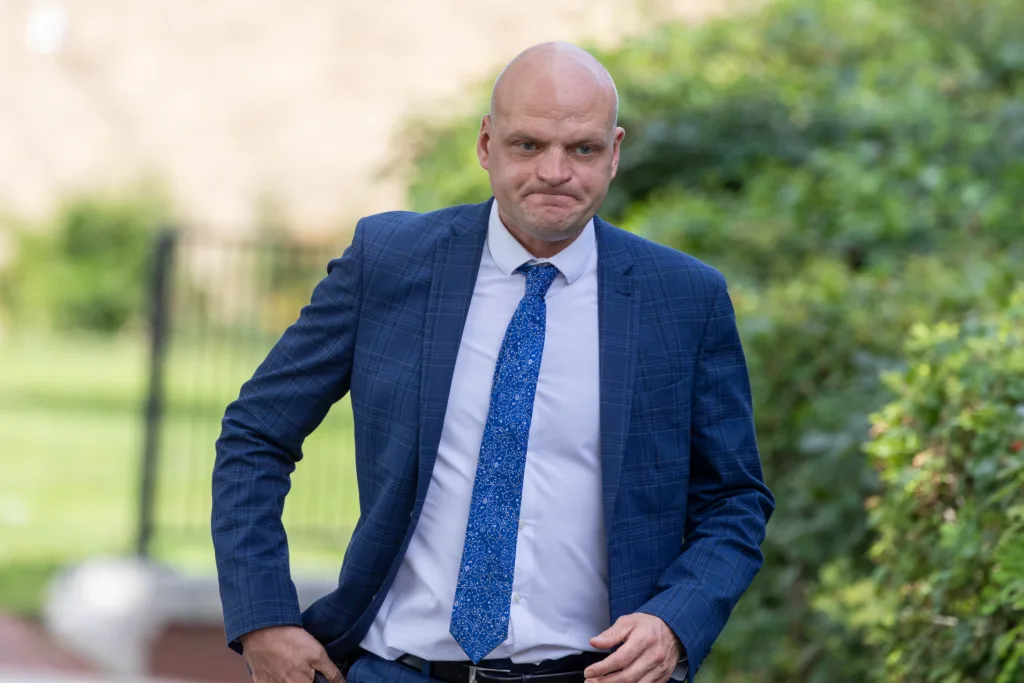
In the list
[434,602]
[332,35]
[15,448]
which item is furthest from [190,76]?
[434,602]

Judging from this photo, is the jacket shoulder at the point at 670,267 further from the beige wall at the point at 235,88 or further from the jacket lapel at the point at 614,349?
the beige wall at the point at 235,88

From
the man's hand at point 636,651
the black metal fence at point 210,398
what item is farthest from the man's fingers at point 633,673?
the black metal fence at point 210,398

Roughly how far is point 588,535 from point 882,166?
14.5ft

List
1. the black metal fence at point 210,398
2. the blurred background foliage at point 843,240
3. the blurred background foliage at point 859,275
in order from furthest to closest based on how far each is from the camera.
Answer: the black metal fence at point 210,398
the blurred background foliage at point 843,240
the blurred background foliage at point 859,275

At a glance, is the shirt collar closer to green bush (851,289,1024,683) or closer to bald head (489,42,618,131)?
bald head (489,42,618,131)

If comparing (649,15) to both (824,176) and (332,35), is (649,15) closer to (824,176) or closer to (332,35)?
(824,176)

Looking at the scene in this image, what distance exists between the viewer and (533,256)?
2463 millimetres

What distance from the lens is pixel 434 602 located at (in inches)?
92.9

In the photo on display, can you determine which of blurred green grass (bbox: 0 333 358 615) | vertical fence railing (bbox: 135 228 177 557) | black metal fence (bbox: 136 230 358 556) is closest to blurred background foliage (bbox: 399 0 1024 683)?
vertical fence railing (bbox: 135 228 177 557)

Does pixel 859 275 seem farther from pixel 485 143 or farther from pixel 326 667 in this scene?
pixel 326 667

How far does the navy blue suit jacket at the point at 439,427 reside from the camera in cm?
234

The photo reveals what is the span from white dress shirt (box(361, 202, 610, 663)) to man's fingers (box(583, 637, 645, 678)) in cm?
13

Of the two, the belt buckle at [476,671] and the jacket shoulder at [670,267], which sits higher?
the jacket shoulder at [670,267]

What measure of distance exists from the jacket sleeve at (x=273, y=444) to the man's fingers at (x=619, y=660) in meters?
0.49
